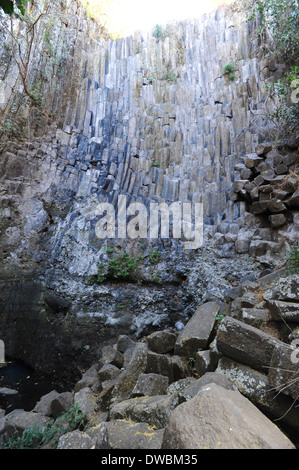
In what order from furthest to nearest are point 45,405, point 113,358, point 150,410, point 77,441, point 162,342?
point 113,358 → point 45,405 → point 162,342 → point 150,410 → point 77,441

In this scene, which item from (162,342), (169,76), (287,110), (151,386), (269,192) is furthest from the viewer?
(169,76)

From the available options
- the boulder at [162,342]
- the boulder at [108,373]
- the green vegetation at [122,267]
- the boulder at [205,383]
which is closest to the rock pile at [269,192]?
the green vegetation at [122,267]

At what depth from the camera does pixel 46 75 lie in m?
11.4

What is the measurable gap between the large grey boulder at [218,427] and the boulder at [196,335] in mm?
1780

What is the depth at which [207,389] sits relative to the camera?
1.91 meters

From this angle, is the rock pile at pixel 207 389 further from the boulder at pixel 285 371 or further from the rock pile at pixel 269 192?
the rock pile at pixel 269 192

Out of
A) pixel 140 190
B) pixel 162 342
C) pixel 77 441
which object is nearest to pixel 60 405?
pixel 77 441

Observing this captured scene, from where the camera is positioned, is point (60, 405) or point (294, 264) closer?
point (294, 264)

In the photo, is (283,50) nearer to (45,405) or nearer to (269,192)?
(269,192)

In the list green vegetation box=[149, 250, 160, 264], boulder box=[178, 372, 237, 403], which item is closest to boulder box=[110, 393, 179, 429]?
boulder box=[178, 372, 237, 403]

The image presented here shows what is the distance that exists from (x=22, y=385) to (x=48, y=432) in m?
2.73

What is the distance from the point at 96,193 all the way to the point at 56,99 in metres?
5.59

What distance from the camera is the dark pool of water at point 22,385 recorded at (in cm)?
521

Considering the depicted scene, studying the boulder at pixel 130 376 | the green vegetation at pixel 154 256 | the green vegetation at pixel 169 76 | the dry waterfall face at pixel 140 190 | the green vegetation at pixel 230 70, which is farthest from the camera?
the green vegetation at pixel 169 76
